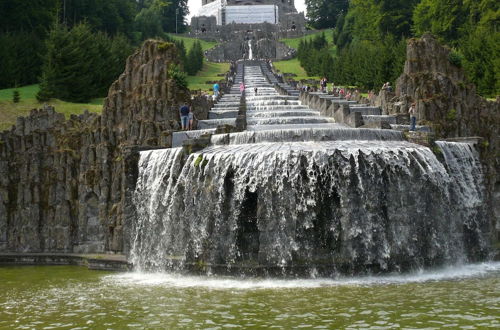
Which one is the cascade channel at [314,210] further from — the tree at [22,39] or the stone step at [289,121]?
the tree at [22,39]

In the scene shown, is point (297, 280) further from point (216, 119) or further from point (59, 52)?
point (59, 52)

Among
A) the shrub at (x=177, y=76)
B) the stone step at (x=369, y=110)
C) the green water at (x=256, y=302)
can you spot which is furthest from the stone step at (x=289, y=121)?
the green water at (x=256, y=302)

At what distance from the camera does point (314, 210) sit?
24984 mm

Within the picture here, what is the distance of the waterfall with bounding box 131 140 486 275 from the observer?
2458 cm

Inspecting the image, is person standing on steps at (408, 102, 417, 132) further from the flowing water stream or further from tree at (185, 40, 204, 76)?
tree at (185, 40, 204, 76)

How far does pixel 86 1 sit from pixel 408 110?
207ft

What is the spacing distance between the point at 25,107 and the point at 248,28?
384ft

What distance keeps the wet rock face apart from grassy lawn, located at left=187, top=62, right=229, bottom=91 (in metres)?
34.1

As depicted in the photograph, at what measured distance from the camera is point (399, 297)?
64.8 feet

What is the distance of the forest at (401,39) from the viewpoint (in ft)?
187

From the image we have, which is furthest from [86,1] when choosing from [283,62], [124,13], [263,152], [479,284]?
[479,284]

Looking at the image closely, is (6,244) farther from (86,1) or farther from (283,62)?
(283,62)

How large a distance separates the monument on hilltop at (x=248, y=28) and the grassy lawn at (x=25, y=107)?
240ft

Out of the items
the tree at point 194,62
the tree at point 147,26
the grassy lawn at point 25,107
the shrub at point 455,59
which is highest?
the tree at point 147,26
